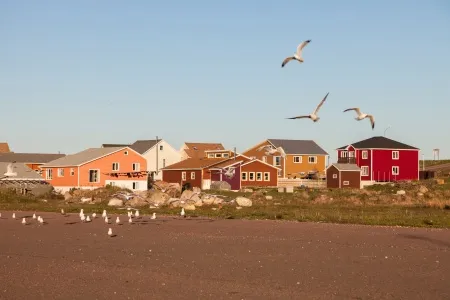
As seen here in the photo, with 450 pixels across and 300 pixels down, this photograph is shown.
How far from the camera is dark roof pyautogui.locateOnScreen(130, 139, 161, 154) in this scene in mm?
110125

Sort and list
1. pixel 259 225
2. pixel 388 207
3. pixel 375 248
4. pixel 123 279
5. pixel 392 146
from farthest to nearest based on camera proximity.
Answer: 1. pixel 392 146
2. pixel 388 207
3. pixel 259 225
4. pixel 375 248
5. pixel 123 279

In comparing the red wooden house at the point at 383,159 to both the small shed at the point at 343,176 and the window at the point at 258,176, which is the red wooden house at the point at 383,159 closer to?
the small shed at the point at 343,176

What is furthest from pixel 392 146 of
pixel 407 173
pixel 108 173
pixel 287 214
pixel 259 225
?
pixel 259 225

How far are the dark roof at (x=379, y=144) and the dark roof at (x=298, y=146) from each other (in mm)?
10694

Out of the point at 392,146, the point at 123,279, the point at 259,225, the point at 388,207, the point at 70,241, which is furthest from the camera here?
the point at 392,146

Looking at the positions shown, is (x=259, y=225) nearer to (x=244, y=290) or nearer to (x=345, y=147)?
(x=244, y=290)

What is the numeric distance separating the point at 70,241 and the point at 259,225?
33.0 feet

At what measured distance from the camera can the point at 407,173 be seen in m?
95.0

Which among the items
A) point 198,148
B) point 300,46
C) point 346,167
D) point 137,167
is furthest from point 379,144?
point 300,46

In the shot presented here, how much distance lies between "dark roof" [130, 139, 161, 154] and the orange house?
26.8 meters

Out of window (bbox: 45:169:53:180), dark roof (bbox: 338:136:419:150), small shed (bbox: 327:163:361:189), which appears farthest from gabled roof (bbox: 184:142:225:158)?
window (bbox: 45:169:53:180)

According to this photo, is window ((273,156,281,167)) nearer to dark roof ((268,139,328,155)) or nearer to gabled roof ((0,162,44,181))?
dark roof ((268,139,328,155))

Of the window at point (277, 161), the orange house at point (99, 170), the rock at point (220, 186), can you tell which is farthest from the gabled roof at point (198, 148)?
the orange house at point (99, 170)

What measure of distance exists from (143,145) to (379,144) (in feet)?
122
